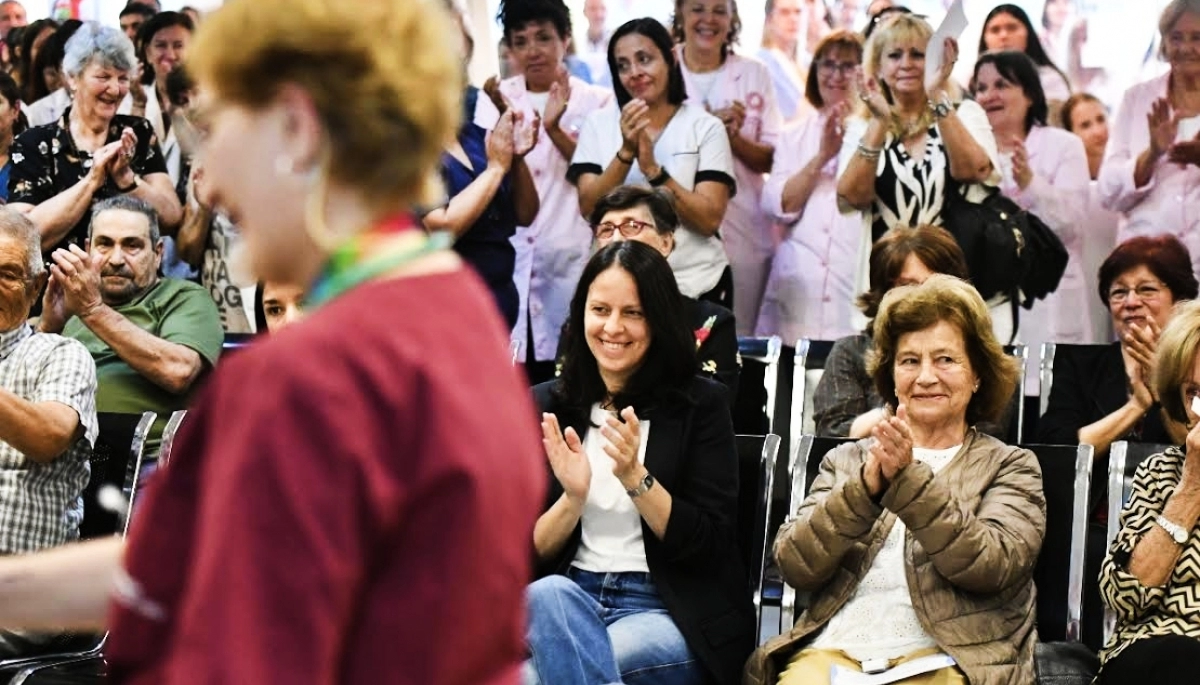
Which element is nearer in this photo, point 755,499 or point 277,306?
point 755,499

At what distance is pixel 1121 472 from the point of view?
3547mm

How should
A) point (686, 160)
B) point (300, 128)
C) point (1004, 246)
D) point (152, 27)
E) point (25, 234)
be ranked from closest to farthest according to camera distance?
point (300, 128) → point (25, 234) → point (1004, 246) → point (686, 160) → point (152, 27)

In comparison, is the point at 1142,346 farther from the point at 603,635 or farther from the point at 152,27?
the point at 152,27

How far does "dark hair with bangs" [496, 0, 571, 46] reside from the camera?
584cm

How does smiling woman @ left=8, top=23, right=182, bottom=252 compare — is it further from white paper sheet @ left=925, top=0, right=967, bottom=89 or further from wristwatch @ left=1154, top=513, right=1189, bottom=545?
wristwatch @ left=1154, top=513, right=1189, bottom=545

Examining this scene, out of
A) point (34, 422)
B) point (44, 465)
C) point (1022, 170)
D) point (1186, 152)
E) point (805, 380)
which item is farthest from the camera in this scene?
point (1022, 170)

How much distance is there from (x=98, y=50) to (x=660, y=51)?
197cm

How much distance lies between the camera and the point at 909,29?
5.22m

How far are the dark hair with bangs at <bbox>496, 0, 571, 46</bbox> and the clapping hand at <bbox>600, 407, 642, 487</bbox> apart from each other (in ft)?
9.14

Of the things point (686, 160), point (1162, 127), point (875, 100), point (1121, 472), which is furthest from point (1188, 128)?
point (1121, 472)

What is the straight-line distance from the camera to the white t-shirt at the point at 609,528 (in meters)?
3.54

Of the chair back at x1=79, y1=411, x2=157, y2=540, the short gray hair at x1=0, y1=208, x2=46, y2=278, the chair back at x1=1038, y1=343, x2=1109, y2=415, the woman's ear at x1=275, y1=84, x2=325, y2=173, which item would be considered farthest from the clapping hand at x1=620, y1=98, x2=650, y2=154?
the woman's ear at x1=275, y1=84, x2=325, y2=173

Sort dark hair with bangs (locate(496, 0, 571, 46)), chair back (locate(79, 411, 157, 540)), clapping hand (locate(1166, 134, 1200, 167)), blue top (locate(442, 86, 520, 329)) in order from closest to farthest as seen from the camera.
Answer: chair back (locate(79, 411, 157, 540)), clapping hand (locate(1166, 134, 1200, 167)), blue top (locate(442, 86, 520, 329)), dark hair with bangs (locate(496, 0, 571, 46))

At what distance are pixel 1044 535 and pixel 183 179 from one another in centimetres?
374
